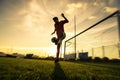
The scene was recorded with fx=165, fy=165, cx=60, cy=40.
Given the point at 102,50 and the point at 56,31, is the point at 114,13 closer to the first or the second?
the point at 56,31

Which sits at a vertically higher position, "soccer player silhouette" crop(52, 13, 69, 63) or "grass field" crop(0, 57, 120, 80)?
"soccer player silhouette" crop(52, 13, 69, 63)

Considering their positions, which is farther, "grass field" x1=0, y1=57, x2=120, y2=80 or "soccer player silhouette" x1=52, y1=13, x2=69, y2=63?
"soccer player silhouette" x1=52, y1=13, x2=69, y2=63

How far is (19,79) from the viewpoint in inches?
111

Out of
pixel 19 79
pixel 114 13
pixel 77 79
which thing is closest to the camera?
pixel 19 79

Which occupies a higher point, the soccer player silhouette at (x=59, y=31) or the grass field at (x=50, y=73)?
the soccer player silhouette at (x=59, y=31)

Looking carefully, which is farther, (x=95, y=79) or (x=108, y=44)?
(x=108, y=44)

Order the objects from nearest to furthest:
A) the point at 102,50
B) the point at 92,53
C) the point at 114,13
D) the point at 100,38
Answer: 1. the point at 114,13
2. the point at 100,38
3. the point at 102,50
4. the point at 92,53

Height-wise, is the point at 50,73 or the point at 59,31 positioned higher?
the point at 59,31

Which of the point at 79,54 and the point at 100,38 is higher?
the point at 100,38

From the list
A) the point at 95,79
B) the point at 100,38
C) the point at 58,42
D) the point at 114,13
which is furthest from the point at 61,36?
the point at 100,38

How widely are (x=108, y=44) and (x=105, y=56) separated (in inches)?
84.5

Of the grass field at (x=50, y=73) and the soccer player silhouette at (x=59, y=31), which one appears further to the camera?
the soccer player silhouette at (x=59, y=31)

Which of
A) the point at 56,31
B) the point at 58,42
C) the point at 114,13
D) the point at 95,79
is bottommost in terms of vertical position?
the point at 95,79

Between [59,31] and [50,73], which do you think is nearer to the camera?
[50,73]
